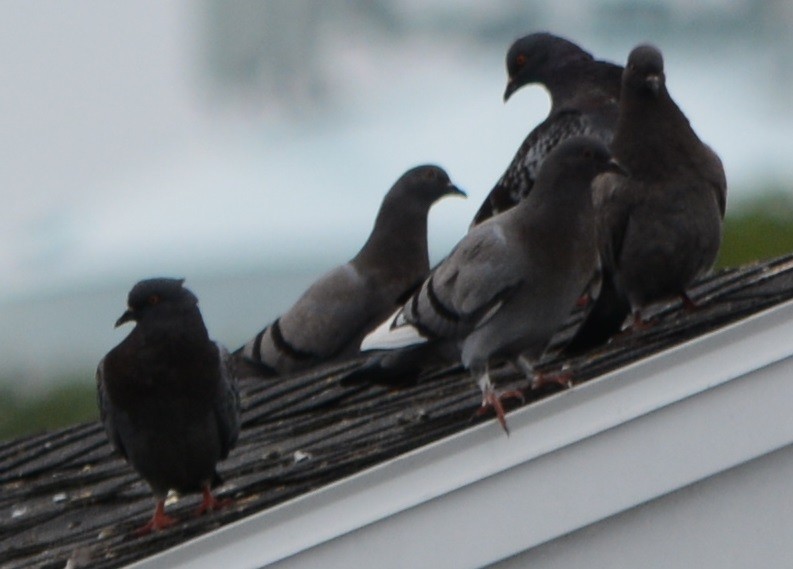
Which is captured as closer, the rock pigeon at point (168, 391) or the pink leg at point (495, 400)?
the pink leg at point (495, 400)

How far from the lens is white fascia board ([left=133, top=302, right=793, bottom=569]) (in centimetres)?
455

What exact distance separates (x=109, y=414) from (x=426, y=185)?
11.1 ft

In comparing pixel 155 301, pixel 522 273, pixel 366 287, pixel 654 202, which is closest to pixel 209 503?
pixel 155 301

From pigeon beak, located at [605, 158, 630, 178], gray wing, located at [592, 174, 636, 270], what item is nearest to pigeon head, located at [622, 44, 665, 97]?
gray wing, located at [592, 174, 636, 270]

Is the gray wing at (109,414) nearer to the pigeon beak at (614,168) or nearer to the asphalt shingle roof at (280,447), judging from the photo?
the asphalt shingle roof at (280,447)

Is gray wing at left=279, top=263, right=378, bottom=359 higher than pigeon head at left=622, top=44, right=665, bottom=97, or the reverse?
gray wing at left=279, top=263, right=378, bottom=359

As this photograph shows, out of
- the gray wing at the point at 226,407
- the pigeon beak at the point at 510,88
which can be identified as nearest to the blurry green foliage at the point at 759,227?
the pigeon beak at the point at 510,88

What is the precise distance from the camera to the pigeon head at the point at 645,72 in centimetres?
662

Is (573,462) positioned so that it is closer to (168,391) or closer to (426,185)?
(168,391)

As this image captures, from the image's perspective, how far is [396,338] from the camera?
6.35m

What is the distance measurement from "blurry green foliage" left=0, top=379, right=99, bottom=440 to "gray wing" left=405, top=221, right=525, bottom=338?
10.9 m

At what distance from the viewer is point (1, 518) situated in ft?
23.5

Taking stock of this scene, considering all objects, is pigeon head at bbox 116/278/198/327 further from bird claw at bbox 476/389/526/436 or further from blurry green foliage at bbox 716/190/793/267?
blurry green foliage at bbox 716/190/793/267

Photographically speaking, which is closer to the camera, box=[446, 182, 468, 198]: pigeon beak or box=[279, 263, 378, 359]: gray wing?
box=[279, 263, 378, 359]: gray wing
